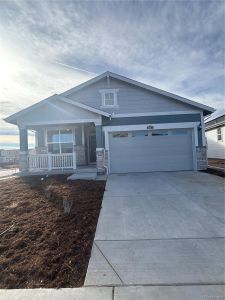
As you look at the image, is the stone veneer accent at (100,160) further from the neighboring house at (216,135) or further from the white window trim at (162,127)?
the neighboring house at (216,135)

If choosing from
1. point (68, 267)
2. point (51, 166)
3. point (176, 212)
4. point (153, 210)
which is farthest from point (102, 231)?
point (51, 166)

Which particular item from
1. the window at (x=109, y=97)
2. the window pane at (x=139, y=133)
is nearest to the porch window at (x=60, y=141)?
the window at (x=109, y=97)

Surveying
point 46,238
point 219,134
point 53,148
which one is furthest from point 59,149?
point 219,134

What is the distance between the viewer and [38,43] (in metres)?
9.02

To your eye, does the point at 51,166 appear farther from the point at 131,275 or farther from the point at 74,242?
the point at 131,275

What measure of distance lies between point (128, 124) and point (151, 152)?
2.32 m

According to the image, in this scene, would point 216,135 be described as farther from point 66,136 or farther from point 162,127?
point 66,136

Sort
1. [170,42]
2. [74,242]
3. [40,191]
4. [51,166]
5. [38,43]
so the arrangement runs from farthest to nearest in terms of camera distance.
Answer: [51,166] → [170,42] → [38,43] → [40,191] → [74,242]

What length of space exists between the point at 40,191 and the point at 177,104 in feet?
32.5

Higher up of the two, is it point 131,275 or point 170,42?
point 170,42

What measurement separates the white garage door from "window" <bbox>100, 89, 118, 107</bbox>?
96.6 inches

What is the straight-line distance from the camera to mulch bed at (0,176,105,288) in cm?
286

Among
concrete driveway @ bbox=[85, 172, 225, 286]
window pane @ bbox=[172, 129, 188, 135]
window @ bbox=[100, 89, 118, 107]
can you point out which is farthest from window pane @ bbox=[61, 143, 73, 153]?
concrete driveway @ bbox=[85, 172, 225, 286]

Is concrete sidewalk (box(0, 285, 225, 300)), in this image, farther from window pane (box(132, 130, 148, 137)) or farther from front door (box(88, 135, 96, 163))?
front door (box(88, 135, 96, 163))
